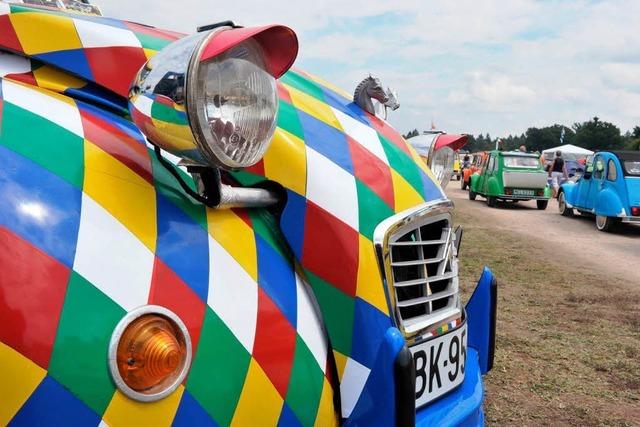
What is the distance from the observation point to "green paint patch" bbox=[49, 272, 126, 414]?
1.09 metres

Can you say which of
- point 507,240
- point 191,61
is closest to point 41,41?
point 191,61

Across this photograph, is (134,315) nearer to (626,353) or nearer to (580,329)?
(626,353)

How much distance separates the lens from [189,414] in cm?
124

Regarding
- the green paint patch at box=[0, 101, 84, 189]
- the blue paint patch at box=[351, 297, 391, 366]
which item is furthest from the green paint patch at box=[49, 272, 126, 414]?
the blue paint patch at box=[351, 297, 391, 366]

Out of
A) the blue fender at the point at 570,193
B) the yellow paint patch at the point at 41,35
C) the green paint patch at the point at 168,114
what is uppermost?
the yellow paint patch at the point at 41,35

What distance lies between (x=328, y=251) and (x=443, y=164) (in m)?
1.16

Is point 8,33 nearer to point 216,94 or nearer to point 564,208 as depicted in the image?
point 216,94

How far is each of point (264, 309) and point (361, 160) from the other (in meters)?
0.63

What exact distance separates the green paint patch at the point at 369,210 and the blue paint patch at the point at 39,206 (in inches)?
30.9

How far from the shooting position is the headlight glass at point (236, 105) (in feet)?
4.05

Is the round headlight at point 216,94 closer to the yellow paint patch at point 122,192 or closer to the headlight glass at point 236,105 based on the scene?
the headlight glass at point 236,105

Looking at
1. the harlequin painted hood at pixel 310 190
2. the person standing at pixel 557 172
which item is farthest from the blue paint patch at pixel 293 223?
the person standing at pixel 557 172

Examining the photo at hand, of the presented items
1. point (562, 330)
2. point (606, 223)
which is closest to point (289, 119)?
point (562, 330)

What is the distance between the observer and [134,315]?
1.18 m
